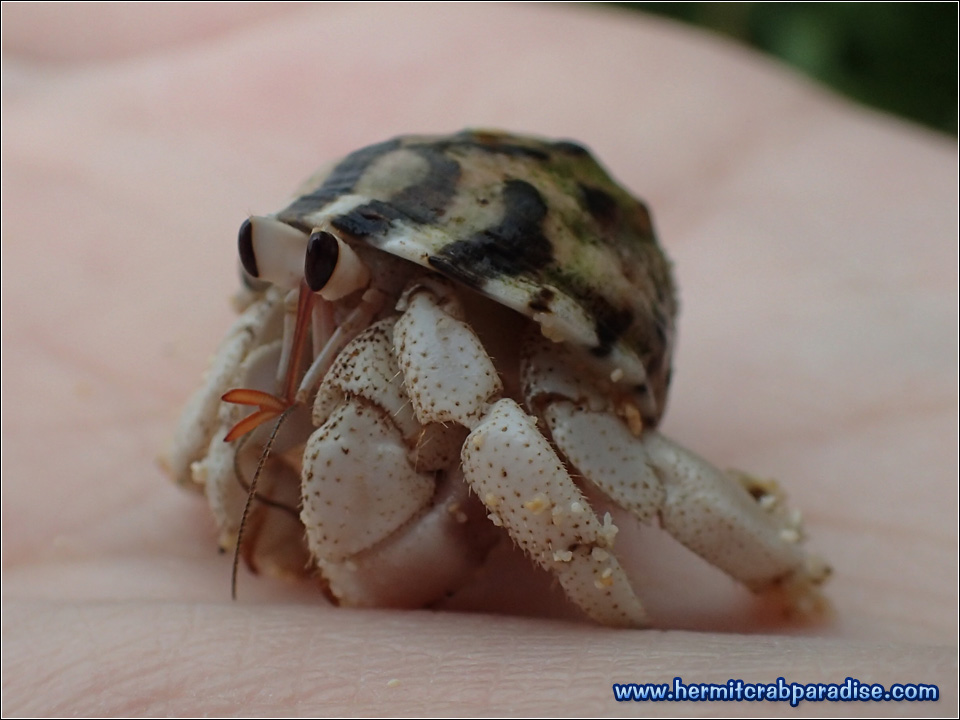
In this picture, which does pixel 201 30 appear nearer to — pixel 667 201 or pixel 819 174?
pixel 667 201

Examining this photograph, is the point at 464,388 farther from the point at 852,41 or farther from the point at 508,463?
the point at 852,41

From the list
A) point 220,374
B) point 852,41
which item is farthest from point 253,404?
point 852,41

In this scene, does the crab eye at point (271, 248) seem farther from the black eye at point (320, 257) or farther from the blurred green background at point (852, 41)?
the blurred green background at point (852, 41)

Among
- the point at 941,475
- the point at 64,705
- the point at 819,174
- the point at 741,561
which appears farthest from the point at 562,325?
the point at 819,174

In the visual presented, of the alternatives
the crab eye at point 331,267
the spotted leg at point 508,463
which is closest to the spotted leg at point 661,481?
the spotted leg at point 508,463

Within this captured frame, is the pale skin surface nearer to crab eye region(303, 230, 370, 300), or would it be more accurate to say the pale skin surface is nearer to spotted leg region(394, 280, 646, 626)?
spotted leg region(394, 280, 646, 626)

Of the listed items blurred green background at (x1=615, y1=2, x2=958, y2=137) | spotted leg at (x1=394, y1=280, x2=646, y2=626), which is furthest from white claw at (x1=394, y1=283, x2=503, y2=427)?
blurred green background at (x1=615, y1=2, x2=958, y2=137)
